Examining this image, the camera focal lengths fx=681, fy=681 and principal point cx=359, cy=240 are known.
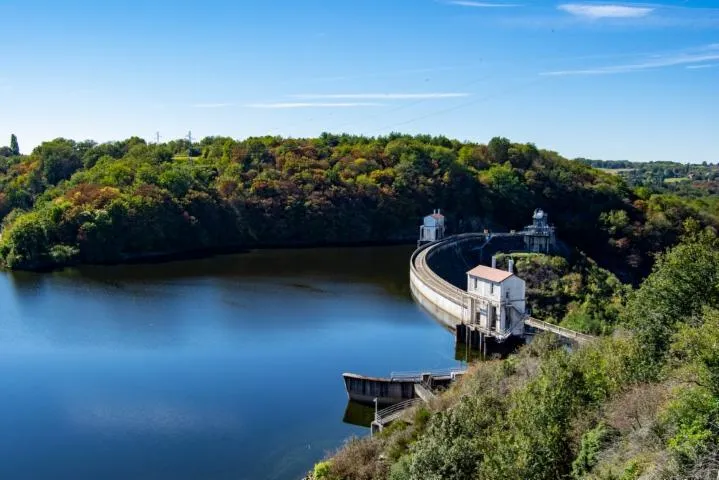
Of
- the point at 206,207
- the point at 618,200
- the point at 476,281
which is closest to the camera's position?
the point at 476,281

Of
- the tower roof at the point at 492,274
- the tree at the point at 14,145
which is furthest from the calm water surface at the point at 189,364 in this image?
the tree at the point at 14,145

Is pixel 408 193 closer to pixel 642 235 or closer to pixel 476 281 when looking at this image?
pixel 642 235

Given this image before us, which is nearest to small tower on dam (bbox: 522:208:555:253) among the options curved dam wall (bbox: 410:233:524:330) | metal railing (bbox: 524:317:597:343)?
curved dam wall (bbox: 410:233:524:330)

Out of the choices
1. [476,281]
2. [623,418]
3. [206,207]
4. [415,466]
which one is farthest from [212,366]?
[206,207]

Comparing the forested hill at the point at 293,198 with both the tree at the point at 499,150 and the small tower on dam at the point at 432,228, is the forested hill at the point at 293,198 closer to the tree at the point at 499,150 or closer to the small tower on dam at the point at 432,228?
the tree at the point at 499,150

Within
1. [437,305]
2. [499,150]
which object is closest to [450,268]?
[437,305]
